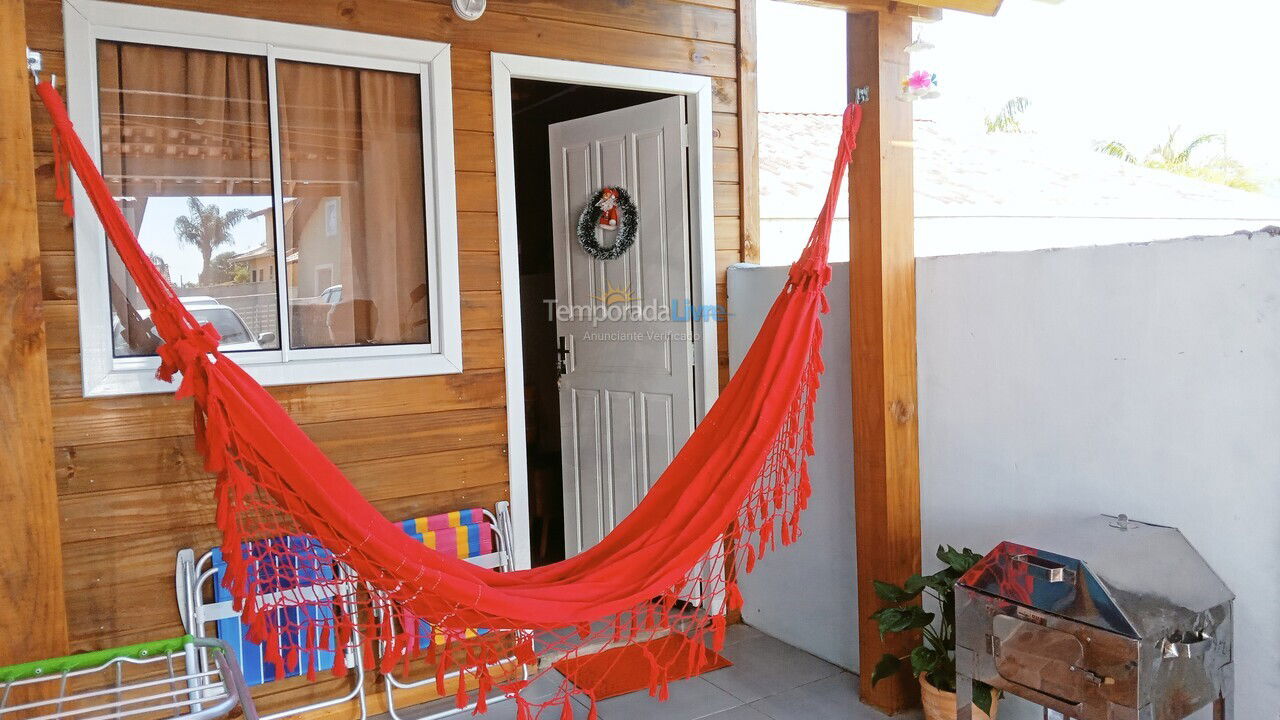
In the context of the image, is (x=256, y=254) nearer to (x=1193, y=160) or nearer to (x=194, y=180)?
(x=194, y=180)

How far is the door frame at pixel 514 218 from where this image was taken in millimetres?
2969

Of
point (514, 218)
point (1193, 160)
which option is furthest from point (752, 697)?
point (1193, 160)

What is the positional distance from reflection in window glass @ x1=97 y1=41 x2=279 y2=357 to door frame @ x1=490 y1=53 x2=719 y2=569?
697 millimetres

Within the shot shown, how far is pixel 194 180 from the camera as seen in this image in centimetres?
254

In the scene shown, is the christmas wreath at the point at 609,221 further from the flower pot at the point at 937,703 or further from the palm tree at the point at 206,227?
the flower pot at the point at 937,703

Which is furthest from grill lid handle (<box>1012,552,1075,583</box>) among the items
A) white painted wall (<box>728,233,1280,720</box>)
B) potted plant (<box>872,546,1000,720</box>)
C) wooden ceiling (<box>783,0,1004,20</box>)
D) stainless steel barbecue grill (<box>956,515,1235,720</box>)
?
wooden ceiling (<box>783,0,1004,20</box>)

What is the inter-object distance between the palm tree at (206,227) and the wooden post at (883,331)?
5.72ft

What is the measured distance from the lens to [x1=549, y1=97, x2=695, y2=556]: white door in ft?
11.3

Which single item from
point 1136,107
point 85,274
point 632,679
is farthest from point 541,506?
point 1136,107

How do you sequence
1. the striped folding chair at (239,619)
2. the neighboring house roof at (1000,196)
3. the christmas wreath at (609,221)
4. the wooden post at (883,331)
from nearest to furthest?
the striped folding chair at (239,619) → the wooden post at (883,331) → the christmas wreath at (609,221) → the neighboring house roof at (1000,196)

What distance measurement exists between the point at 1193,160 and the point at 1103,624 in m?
19.6

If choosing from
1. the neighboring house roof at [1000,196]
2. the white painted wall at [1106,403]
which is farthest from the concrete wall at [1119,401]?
the neighboring house roof at [1000,196]

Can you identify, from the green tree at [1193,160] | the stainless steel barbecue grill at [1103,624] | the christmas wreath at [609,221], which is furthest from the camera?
the green tree at [1193,160]

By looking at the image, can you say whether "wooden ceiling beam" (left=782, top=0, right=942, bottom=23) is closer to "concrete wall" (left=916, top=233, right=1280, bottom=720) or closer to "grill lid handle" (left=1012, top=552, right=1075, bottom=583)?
"concrete wall" (left=916, top=233, right=1280, bottom=720)
